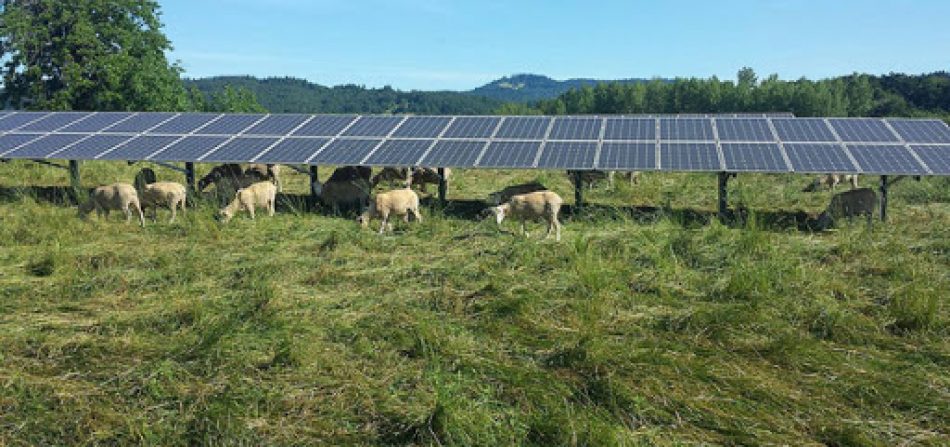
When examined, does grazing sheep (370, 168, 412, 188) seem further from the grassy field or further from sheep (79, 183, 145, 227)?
the grassy field

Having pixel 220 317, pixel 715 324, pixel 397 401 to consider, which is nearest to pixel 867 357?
pixel 715 324

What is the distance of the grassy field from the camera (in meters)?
6.14

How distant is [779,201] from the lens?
18.6 m

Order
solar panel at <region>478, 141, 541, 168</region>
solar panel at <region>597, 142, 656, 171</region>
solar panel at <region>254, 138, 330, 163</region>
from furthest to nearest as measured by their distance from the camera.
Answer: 1. solar panel at <region>254, 138, 330, 163</region>
2. solar panel at <region>478, 141, 541, 168</region>
3. solar panel at <region>597, 142, 656, 171</region>

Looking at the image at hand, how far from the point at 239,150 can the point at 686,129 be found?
13172 millimetres

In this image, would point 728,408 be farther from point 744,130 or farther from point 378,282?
point 744,130

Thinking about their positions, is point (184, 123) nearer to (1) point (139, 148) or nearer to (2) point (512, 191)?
(1) point (139, 148)

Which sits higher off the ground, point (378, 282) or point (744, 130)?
point (744, 130)

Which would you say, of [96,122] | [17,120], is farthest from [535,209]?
[17,120]

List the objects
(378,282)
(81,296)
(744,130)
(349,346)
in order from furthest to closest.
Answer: (744,130) < (378,282) < (81,296) < (349,346)

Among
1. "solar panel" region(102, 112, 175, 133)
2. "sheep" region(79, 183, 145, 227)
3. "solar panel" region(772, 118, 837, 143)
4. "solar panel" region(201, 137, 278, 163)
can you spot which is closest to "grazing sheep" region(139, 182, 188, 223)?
"sheep" region(79, 183, 145, 227)

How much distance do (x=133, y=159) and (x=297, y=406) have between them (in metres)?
13.8

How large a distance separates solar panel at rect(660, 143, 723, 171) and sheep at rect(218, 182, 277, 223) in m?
9.79

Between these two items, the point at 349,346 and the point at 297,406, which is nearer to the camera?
the point at 297,406
